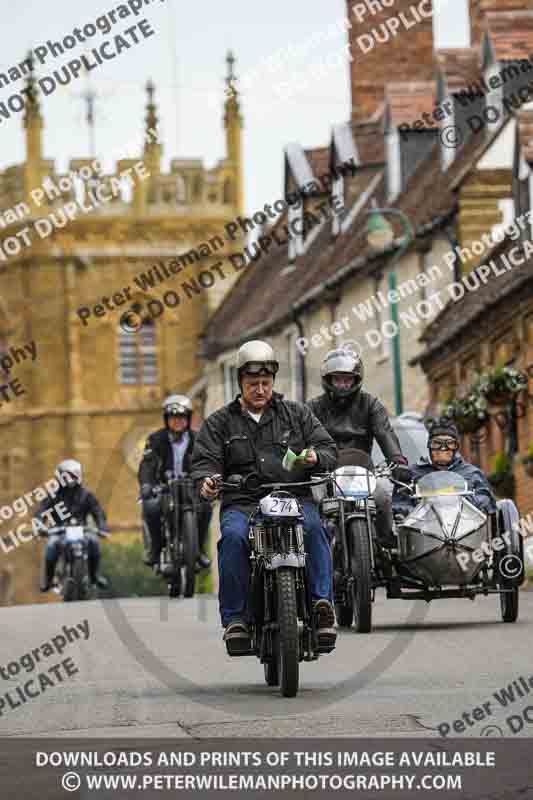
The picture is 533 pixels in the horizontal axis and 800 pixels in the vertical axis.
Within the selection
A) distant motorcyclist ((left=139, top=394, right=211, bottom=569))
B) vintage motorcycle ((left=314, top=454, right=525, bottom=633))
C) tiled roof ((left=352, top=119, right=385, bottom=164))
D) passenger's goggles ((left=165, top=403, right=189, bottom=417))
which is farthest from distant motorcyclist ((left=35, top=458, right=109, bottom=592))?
tiled roof ((left=352, top=119, right=385, bottom=164))

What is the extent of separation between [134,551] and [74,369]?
29.6 feet

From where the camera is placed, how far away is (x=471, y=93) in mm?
40938

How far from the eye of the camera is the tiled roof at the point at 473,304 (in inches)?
1335

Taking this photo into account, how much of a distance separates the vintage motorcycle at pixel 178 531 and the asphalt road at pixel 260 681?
8.66 feet

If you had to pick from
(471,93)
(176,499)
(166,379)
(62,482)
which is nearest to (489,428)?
(471,93)

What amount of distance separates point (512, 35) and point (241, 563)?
28055mm

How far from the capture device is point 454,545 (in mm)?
15734

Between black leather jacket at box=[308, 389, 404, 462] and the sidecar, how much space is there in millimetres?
618

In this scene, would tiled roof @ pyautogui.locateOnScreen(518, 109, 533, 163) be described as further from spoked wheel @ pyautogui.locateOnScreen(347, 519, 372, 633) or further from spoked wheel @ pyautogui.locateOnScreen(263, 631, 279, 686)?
spoked wheel @ pyautogui.locateOnScreen(263, 631, 279, 686)

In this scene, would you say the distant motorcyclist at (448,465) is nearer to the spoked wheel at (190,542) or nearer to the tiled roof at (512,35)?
the spoked wheel at (190,542)

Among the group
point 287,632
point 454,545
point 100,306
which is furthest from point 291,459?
point 100,306

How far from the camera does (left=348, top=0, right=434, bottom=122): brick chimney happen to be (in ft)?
177
